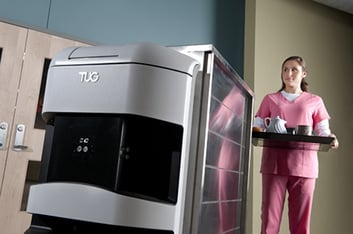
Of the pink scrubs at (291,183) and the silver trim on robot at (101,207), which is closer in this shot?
the silver trim on robot at (101,207)

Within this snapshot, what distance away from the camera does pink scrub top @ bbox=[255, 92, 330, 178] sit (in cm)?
135

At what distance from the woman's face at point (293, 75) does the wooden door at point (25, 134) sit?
1.25 metres

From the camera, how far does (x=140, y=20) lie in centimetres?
217

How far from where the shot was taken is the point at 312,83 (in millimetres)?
2535

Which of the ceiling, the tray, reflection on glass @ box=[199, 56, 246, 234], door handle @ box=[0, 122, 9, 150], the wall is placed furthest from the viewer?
the ceiling

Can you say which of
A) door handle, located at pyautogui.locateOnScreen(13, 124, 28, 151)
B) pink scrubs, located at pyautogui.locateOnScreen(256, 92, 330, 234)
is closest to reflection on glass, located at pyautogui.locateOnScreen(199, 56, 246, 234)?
pink scrubs, located at pyautogui.locateOnScreen(256, 92, 330, 234)

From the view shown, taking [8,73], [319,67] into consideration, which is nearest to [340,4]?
[319,67]

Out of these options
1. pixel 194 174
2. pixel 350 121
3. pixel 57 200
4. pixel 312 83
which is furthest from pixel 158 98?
pixel 350 121

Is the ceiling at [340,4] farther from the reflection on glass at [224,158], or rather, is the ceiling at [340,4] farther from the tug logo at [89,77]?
the tug logo at [89,77]

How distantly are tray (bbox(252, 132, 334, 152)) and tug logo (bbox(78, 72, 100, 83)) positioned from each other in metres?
0.68

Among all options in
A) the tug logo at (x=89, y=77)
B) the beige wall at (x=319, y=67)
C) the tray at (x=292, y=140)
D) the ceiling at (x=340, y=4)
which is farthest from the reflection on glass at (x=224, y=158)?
the ceiling at (x=340, y=4)

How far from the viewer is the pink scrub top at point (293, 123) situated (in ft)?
4.43

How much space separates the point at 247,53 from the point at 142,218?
1.98 meters

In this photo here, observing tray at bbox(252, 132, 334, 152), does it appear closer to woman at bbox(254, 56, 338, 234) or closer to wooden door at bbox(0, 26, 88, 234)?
woman at bbox(254, 56, 338, 234)
